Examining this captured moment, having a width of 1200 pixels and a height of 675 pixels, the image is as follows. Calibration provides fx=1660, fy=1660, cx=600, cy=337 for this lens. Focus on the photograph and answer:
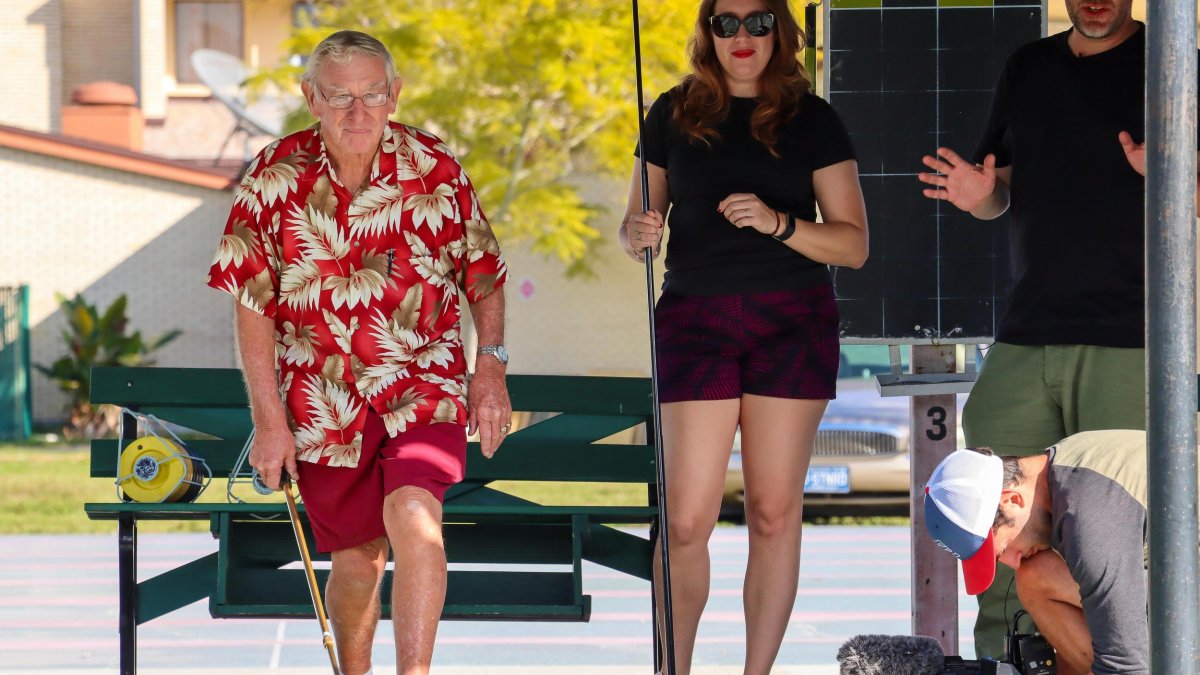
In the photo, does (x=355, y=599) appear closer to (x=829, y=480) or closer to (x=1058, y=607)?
(x=1058, y=607)

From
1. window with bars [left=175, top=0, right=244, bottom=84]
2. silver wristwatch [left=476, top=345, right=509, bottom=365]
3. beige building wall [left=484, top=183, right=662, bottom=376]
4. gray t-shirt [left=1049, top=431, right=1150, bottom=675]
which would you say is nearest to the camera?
gray t-shirt [left=1049, top=431, right=1150, bottom=675]

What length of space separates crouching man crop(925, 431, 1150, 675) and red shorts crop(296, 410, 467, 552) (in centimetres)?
122

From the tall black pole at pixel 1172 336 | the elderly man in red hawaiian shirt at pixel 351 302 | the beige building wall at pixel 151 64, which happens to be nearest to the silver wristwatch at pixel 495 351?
the elderly man in red hawaiian shirt at pixel 351 302

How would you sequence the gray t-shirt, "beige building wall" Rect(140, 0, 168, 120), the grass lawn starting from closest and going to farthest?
the gray t-shirt < the grass lawn < "beige building wall" Rect(140, 0, 168, 120)

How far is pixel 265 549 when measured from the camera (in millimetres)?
5262

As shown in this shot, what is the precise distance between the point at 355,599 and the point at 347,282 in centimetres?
83

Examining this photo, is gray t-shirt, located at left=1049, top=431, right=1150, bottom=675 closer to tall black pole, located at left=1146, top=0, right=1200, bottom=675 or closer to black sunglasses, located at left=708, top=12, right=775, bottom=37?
tall black pole, located at left=1146, top=0, right=1200, bottom=675

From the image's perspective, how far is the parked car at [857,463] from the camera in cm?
1142

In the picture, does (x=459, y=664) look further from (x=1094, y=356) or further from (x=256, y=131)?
(x=256, y=131)

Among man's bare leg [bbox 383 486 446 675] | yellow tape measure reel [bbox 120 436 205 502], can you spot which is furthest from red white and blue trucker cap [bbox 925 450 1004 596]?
yellow tape measure reel [bbox 120 436 205 502]

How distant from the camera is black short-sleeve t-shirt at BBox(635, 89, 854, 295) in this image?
4512 millimetres

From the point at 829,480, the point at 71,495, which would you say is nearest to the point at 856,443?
the point at 829,480

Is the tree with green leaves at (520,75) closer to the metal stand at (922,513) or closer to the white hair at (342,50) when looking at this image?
the metal stand at (922,513)

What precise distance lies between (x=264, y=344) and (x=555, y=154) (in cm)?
1548
